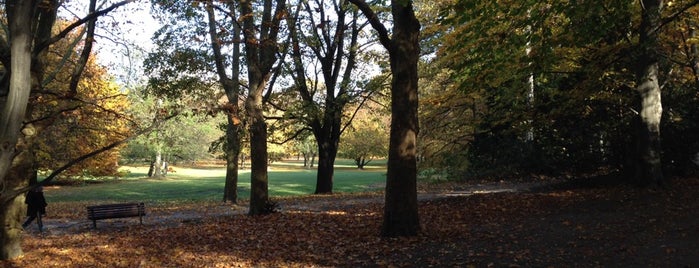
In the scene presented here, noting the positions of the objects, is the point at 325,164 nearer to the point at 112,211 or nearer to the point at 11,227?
the point at 112,211

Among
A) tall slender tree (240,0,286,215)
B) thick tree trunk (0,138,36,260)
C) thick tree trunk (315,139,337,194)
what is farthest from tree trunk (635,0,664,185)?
thick tree trunk (315,139,337,194)

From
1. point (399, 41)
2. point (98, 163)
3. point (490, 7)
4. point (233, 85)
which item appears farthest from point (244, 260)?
point (98, 163)

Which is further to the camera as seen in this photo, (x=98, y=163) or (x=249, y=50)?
(x=98, y=163)

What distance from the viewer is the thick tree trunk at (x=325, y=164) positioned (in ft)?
79.4

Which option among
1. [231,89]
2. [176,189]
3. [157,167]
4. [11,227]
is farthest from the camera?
[157,167]

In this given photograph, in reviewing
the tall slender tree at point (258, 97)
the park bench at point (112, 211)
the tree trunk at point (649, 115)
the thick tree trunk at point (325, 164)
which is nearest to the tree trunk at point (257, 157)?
the tall slender tree at point (258, 97)

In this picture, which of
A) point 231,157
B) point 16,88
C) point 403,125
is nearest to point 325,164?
point 231,157

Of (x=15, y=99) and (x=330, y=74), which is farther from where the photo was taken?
(x=330, y=74)

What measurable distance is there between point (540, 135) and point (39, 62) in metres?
14.9

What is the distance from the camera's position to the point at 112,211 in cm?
1299

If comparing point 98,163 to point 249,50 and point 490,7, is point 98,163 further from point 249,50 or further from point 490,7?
point 490,7

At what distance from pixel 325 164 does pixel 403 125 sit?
611 inches

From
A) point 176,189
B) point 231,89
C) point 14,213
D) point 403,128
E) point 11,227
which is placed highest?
point 231,89

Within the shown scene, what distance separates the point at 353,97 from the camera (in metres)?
22.4
